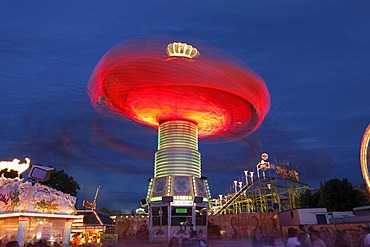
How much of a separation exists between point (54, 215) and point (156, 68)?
1509 cm

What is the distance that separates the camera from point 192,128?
37094 mm

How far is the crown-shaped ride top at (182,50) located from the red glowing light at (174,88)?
→ 0.90 meters

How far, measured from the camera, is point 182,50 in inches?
1181

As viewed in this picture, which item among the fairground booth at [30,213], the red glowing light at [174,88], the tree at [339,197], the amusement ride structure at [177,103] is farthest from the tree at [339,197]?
the fairground booth at [30,213]

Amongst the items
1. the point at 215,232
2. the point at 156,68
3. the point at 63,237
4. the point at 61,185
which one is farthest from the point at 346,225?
the point at 61,185

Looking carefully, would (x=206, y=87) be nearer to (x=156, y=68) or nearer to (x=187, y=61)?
(x=187, y=61)

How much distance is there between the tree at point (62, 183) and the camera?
5700cm

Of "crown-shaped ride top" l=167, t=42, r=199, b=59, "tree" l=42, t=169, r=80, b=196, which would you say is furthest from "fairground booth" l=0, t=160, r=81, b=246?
"tree" l=42, t=169, r=80, b=196

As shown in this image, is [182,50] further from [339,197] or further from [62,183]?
[62,183]

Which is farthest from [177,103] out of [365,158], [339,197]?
[339,197]

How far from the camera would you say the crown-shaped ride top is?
96.4 feet

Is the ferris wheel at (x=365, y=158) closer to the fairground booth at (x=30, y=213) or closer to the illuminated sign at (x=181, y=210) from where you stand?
the illuminated sign at (x=181, y=210)

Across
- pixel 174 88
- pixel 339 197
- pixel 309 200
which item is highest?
pixel 174 88

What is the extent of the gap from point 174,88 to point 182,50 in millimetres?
3808
